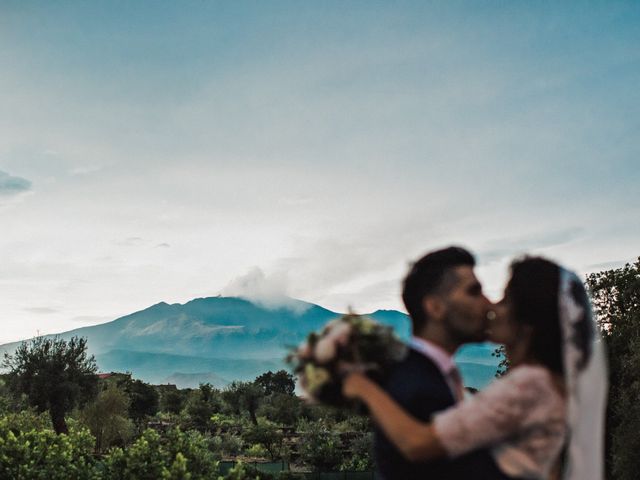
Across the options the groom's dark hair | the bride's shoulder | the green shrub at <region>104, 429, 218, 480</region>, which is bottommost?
the green shrub at <region>104, 429, 218, 480</region>

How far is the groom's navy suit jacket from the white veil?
447 millimetres

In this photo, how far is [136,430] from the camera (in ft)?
137

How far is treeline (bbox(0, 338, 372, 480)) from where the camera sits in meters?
18.1

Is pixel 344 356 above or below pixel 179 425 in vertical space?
above

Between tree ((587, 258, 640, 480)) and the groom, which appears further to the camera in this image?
tree ((587, 258, 640, 480))

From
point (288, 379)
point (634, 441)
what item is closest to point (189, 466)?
point (634, 441)

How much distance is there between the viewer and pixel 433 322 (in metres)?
3.09

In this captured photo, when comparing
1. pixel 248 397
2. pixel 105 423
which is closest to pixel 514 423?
pixel 105 423

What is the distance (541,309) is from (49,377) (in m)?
38.9

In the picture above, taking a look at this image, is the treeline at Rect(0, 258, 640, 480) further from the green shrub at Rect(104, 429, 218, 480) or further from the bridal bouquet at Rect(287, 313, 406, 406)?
the bridal bouquet at Rect(287, 313, 406, 406)

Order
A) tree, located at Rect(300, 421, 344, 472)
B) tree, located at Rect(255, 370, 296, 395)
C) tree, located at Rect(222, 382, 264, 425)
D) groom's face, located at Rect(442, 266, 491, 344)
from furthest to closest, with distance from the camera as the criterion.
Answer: tree, located at Rect(255, 370, 296, 395) < tree, located at Rect(222, 382, 264, 425) < tree, located at Rect(300, 421, 344, 472) < groom's face, located at Rect(442, 266, 491, 344)

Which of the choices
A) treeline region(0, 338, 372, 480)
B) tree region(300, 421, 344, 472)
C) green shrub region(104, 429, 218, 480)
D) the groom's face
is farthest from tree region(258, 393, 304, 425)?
the groom's face

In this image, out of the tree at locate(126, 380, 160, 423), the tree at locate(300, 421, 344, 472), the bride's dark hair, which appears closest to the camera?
the bride's dark hair

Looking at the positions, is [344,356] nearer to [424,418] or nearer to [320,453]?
[424,418]
